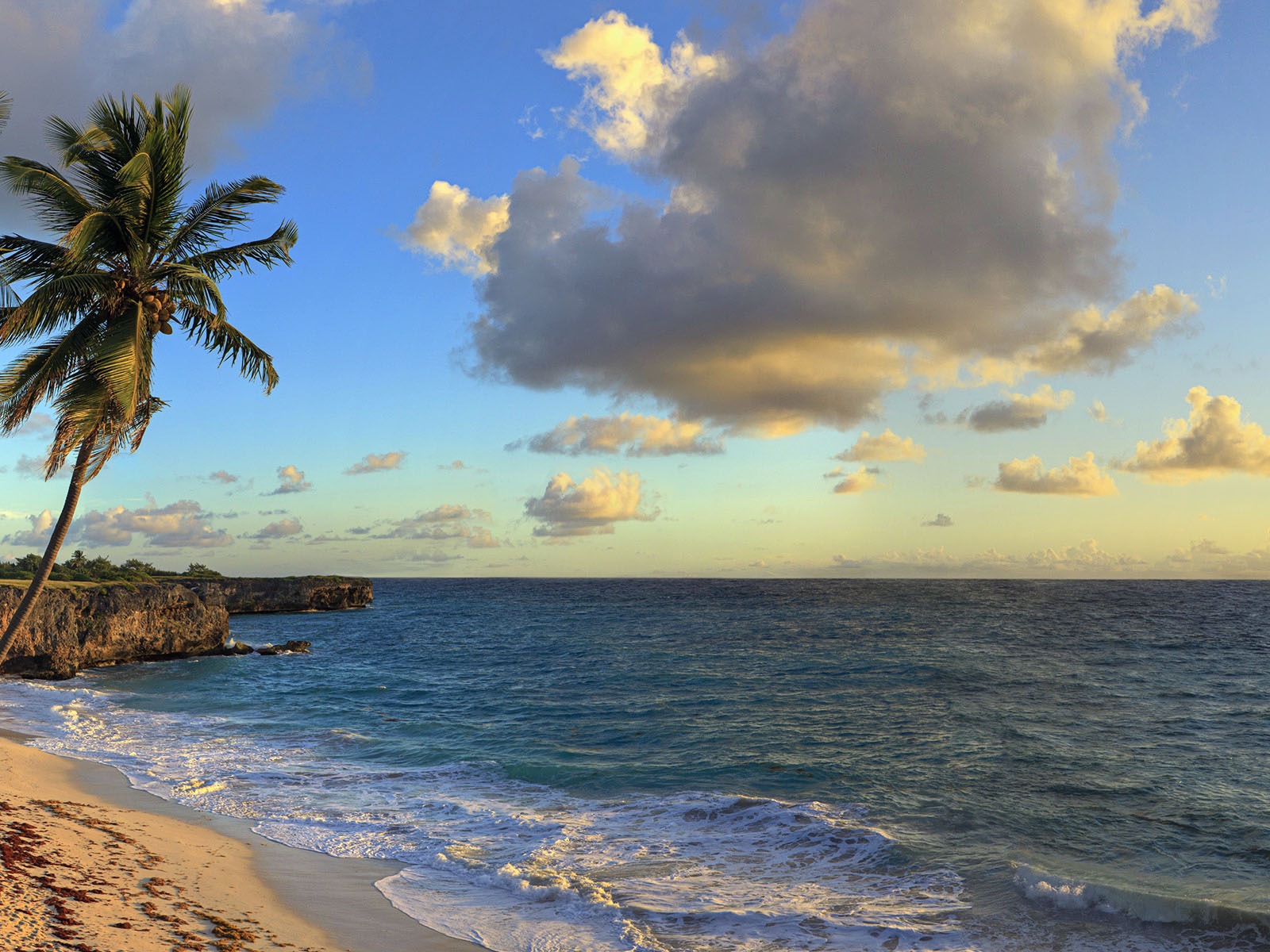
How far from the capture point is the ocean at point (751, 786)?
446 inches

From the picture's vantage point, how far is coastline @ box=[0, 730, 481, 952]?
8.49 meters

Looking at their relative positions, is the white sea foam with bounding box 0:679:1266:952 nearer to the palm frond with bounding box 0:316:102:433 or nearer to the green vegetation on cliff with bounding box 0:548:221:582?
the palm frond with bounding box 0:316:102:433

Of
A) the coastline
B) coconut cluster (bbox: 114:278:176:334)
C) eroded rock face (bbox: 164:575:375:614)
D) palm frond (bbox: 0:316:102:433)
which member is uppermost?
coconut cluster (bbox: 114:278:176:334)

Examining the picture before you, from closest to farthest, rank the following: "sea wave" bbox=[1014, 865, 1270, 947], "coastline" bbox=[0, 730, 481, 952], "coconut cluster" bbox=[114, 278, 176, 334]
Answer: "coastline" bbox=[0, 730, 481, 952] < "sea wave" bbox=[1014, 865, 1270, 947] < "coconut cluster" bbox=[114, 278, 176, 334]

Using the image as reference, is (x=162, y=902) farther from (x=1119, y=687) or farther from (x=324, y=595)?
(x=324, y=595)

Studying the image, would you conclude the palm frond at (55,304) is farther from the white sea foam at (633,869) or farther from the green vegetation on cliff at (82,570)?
the green vegetation on cliff at (82,570)

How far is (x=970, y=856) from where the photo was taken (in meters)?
13.8

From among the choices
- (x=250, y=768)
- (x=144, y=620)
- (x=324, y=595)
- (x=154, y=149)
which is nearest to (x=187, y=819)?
(x=250, y=768)

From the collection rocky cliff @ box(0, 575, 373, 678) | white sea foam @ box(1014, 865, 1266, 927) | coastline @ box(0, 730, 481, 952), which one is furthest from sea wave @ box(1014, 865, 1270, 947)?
rocky cliff @ box(0, 575, 373, 678)

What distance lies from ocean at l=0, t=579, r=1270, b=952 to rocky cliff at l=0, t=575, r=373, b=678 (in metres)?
1.62

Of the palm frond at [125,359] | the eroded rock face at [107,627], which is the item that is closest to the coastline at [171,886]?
the palm frond at [125,359]

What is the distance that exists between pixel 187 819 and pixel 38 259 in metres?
12.1

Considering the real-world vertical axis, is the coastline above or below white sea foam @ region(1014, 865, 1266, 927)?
above

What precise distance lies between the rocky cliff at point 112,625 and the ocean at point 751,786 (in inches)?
64.0
